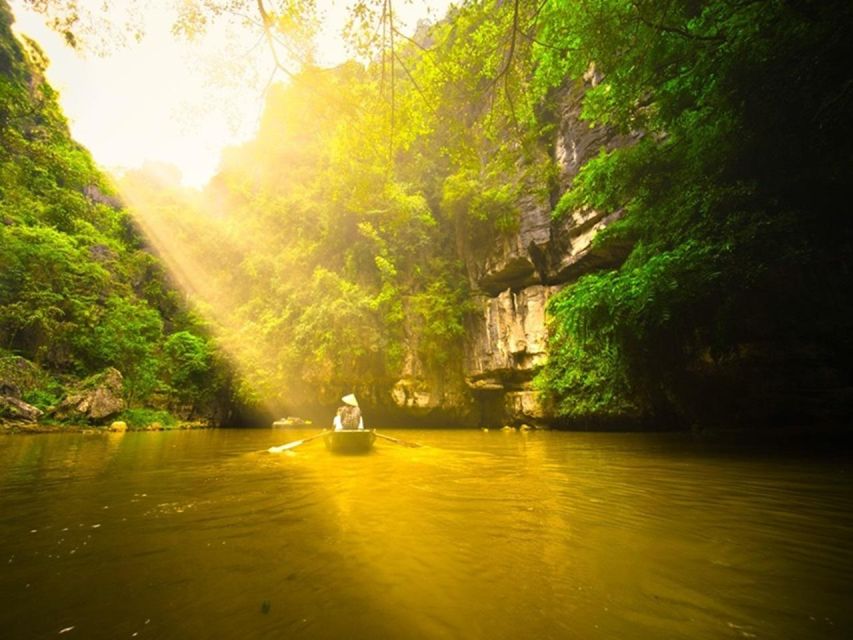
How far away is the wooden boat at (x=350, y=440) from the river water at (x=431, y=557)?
106 inches

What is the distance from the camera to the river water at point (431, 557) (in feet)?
5.08

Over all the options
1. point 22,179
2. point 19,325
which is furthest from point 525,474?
point 19,325

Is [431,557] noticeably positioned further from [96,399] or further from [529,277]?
[96,399]

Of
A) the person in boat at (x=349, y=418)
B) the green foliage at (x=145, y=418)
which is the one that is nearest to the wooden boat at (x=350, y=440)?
the person in boat at (x=349, y=418)

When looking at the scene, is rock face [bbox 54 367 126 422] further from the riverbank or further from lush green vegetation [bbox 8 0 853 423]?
lush green vegetation [bbox 8 0 853 423]

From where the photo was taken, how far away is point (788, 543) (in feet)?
7.77

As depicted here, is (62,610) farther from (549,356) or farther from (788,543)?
(549,356)

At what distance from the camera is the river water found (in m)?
1.55

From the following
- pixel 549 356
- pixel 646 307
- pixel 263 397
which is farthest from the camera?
pixel 263 397

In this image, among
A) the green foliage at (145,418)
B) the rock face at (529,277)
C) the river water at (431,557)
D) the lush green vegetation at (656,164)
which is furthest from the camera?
the green foliage at (145,418)

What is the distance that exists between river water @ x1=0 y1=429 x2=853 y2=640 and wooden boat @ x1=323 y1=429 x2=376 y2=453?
270 cm

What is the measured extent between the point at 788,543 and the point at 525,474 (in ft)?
9.46

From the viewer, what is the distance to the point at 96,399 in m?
15.7

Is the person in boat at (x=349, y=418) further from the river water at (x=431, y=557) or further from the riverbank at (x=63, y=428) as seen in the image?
the riverbank at (x=63, y=428)
